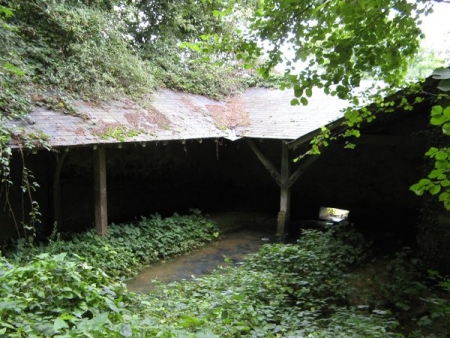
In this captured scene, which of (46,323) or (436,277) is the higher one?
(46,323)

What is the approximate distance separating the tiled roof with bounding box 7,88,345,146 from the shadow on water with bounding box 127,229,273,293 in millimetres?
2479

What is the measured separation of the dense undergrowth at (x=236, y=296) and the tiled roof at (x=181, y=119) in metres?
2.01

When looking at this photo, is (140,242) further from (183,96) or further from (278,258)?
(183,96)

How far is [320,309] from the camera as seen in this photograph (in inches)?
177

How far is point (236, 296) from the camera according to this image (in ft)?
12.3

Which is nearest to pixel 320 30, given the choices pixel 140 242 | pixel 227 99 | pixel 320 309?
pixel 320 309

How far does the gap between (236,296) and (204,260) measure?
3.78m

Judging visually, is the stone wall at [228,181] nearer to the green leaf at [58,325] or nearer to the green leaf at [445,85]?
the green leaf at [58,325]

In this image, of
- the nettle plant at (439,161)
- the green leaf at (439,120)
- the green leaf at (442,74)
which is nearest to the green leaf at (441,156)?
the nettle plant at (439,161)

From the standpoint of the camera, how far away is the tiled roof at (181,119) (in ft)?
19.3

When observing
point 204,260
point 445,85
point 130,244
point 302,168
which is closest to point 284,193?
point 302,168

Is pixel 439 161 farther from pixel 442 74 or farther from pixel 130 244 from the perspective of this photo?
pixel 130 244

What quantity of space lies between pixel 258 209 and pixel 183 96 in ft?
13.5

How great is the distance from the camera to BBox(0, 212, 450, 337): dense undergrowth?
9.38 feet
